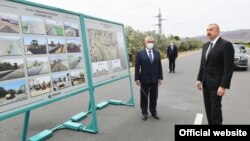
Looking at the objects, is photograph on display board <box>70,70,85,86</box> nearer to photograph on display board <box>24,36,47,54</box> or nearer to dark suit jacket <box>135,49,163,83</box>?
photograph on display board <box>24,36,47,54</box>

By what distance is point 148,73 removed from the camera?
662 centimetres

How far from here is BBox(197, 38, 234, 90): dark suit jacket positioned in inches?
182

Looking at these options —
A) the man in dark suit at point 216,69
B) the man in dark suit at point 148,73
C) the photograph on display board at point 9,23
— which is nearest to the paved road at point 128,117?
the man in dark suit at point 148,73

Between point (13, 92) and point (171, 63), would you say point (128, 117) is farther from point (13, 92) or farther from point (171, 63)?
point (171, 63)

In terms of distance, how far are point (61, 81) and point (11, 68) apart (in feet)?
4.02

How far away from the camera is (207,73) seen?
4945 millimetres

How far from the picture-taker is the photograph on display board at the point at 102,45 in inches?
242

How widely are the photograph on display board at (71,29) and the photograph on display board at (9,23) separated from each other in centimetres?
127

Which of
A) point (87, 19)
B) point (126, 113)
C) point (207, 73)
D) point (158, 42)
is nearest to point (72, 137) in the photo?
point (126, 113)

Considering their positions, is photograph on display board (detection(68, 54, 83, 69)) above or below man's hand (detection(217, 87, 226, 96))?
above

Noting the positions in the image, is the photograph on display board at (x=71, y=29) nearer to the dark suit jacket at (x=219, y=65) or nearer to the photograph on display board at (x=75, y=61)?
the photograph on display board at (x=75, y=61)

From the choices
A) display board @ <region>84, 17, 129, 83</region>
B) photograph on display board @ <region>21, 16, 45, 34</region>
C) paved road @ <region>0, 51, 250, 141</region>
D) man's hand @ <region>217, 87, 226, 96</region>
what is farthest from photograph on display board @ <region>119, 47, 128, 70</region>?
man's hand @ <region>217, 87, 226, 96</region>

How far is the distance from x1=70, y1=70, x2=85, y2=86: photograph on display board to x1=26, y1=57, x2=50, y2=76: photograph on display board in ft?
2.42

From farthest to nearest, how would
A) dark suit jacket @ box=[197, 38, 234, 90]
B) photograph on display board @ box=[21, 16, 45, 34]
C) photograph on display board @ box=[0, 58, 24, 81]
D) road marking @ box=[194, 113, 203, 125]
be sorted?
1. road marking @ box=[194, 113, 203, 125]
2. dark suit jacket @ box=[197, 38, 234, 90]
3. photograph on display board @ box=[21, 16, 45, 34]
4. photograph on display board @ box=[0, 58, 24, 81]
